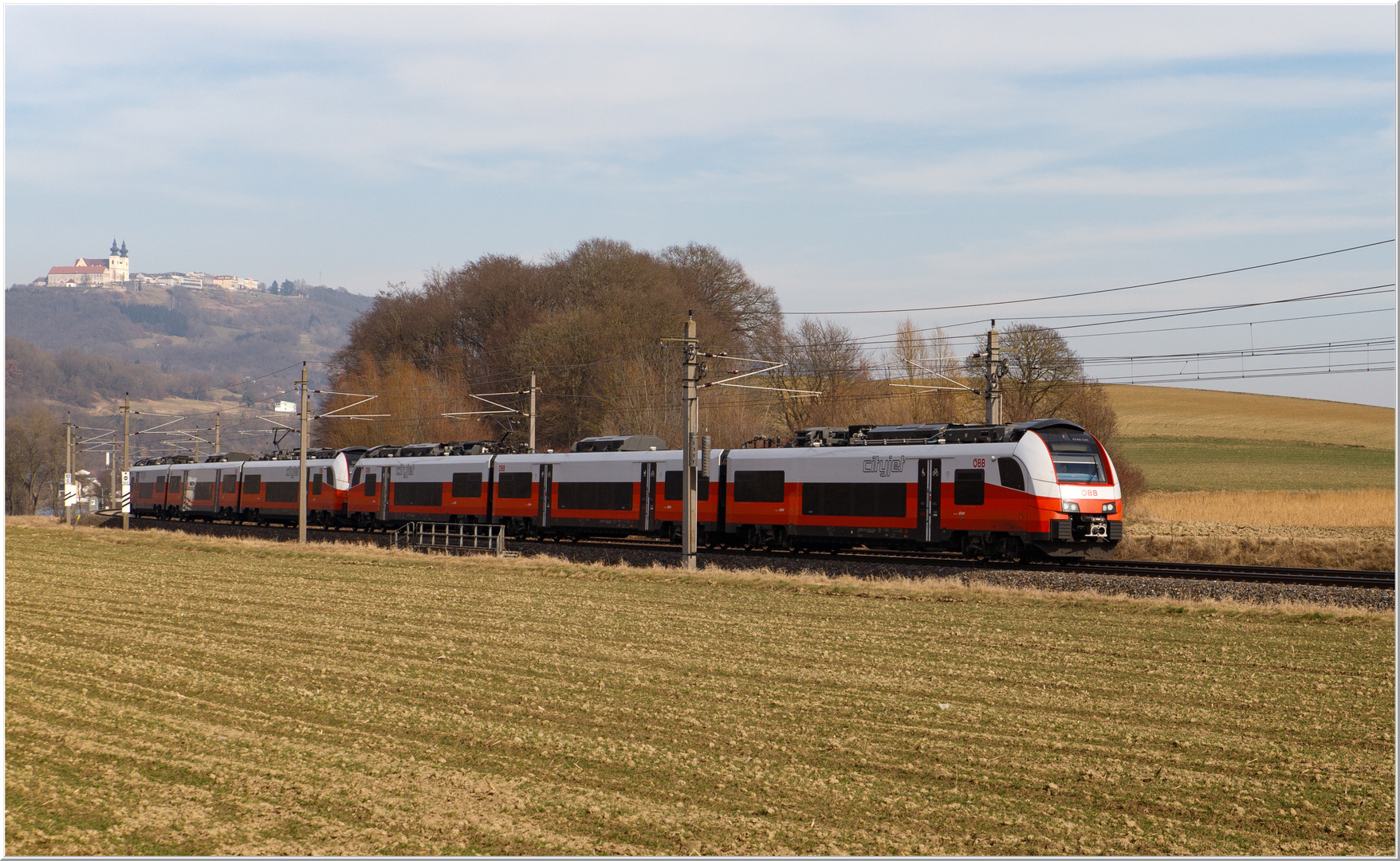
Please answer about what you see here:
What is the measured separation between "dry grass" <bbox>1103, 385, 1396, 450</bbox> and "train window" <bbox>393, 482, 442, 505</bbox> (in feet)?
157

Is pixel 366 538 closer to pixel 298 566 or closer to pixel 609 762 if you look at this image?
pixel 298 566

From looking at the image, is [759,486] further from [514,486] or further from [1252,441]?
[1252,441]

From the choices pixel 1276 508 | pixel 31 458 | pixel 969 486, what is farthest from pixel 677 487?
pixel 31 458

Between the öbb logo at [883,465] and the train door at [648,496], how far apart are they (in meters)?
8.61

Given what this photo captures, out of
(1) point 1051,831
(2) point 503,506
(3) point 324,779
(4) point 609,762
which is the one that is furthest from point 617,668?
(2) point 503,506

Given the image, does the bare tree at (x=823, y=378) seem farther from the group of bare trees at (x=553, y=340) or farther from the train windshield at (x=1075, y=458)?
the train windshield at (x=1075, y=458)

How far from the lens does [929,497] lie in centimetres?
2908

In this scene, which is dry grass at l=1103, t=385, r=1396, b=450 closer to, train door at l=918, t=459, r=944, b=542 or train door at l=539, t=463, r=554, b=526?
train door at l=539, t=463, r=554, b=526

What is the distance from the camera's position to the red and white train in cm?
2761

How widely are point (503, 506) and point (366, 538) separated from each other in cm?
745

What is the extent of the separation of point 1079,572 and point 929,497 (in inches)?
172

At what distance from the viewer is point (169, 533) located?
52.0 metres

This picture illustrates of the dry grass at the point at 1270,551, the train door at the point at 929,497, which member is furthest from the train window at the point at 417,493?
the dry grass at the point at 1270,551

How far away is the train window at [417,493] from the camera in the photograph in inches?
1853
